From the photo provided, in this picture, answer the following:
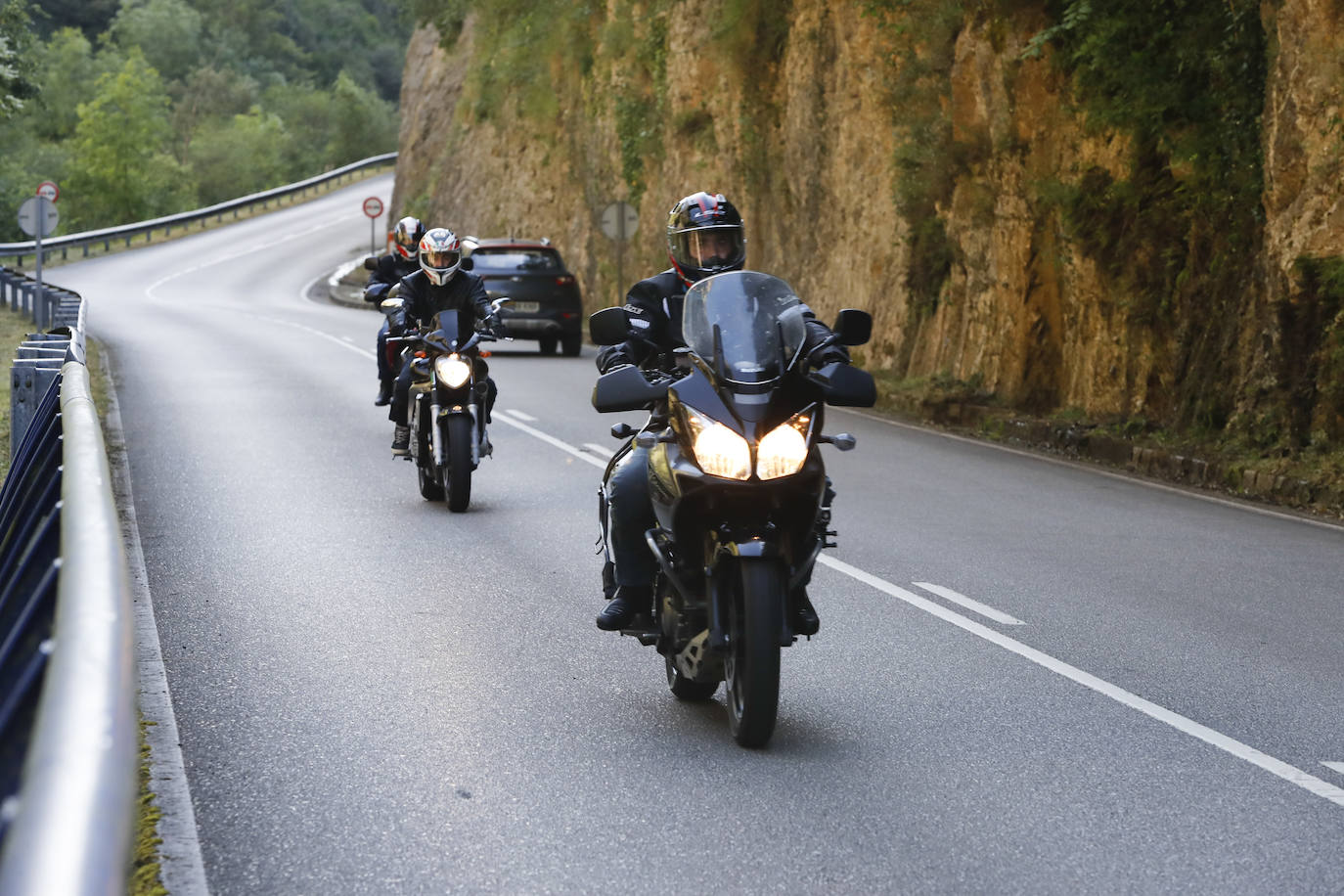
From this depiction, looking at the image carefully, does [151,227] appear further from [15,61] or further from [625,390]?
[625,390]

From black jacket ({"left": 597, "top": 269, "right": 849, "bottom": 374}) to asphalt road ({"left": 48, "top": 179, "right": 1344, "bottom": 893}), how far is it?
1.28 metres

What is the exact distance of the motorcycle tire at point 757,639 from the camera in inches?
222

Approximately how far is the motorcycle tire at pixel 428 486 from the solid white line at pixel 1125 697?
387cm

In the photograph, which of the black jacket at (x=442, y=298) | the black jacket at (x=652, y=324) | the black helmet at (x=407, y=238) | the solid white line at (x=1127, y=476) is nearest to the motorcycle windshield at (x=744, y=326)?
the black jacket at (x=652, y=324)

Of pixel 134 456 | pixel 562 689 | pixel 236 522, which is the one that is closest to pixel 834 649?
pixel 562 689

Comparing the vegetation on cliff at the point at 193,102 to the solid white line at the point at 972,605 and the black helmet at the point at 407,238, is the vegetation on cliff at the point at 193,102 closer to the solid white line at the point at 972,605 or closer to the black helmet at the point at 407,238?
the black helmet at the point at 407,238

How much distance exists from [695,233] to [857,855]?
263cm

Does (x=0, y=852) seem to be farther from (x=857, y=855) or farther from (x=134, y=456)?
(x=134, y=456)

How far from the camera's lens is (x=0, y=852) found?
1985 millimetres

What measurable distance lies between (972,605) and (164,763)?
14.7 ft

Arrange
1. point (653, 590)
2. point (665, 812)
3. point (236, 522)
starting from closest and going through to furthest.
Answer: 1. point (665, 812)
2. point (653, 590)
3. point (236, 522)

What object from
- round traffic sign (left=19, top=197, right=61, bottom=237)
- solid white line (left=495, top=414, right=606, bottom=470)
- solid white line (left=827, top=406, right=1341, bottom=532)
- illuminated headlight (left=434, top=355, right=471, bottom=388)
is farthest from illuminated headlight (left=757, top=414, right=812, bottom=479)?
round traffic sign (left=19, top=197, right=61, bottom=237)

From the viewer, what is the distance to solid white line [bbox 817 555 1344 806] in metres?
5.73

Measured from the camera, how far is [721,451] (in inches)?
227
